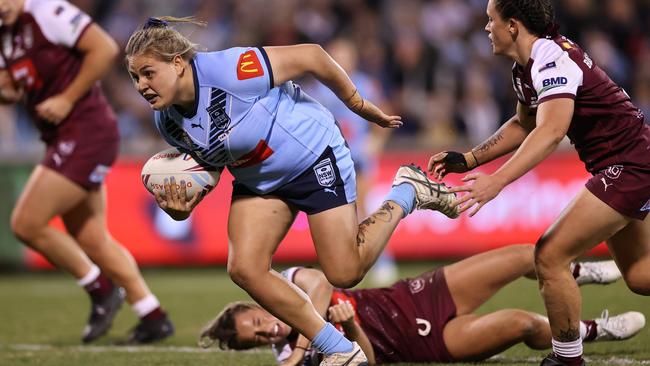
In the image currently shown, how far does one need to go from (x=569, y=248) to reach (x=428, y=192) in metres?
0.84

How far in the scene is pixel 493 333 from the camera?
17.3ft

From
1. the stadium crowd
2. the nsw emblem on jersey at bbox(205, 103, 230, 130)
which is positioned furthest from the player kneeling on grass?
the stadium crowd

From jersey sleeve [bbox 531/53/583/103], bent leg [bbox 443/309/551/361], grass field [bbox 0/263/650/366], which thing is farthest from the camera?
grass field [bbox 0/263/650/366]

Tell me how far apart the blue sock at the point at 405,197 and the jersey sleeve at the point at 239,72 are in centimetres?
93

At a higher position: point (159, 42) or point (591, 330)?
point (159, 42)

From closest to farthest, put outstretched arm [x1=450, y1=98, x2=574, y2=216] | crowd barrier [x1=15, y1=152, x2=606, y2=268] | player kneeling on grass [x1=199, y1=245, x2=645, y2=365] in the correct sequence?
outstretched arm [x1=450, y1=98, x2=574, y2=216] → player kneeling on grass [x1=199, y1=245, x2=645, y2=365] → crowd barrier [x1=15, y1=152, x2=606, y2=268]

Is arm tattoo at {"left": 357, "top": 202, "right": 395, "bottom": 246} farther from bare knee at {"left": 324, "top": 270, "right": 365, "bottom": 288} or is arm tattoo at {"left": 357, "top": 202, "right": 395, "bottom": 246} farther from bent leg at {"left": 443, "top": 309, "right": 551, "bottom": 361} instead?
bent leg at {"left": 443, "top": 309, "right": 551, "bottom": 361}

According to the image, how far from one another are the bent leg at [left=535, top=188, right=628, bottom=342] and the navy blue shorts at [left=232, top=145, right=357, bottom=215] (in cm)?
105

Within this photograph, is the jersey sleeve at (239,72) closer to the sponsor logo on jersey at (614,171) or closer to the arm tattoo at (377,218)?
the arm tattoo at (377,218)

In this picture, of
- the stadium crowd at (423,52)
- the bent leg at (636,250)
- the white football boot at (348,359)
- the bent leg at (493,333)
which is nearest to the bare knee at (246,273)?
the white football boot at (348,359)

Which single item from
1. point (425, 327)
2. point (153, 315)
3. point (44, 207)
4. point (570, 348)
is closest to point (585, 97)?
point (570, 348)

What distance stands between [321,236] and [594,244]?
1.35 m

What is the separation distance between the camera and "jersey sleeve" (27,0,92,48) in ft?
22.8

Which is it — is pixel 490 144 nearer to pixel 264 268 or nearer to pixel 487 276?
pixel 487 276
